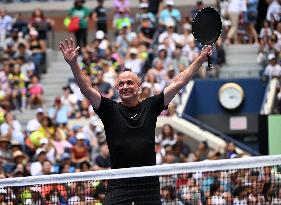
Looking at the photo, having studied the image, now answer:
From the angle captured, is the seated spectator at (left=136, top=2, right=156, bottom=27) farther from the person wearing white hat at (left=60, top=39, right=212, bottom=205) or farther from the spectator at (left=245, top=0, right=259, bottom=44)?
the person wearing white hat at (left=60, top=39, right=212, bottom=205)

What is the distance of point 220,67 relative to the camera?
23484 mm

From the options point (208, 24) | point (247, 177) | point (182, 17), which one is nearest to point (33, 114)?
point (182, 17)

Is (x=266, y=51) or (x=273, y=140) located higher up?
(x=266, y=51)

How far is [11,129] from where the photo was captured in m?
20.1

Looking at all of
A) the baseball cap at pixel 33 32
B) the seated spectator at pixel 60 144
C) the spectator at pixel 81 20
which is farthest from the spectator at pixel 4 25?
the seated spectator at pixel 60 144

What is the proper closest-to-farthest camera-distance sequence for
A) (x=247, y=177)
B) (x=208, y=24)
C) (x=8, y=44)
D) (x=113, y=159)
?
(x=113, y=159), (x=208, y=24), (x=247, y=177), (x=8, y=44)

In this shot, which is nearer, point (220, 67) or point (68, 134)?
point (68, 134)

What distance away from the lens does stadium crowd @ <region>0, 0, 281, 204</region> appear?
60.5ft

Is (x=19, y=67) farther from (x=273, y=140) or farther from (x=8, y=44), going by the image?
(x=273, y=140)

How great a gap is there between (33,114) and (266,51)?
544 centimetres

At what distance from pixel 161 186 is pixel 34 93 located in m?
14.1

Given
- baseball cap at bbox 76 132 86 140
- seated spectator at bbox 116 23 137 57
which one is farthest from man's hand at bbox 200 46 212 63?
seated spectator at bbox 116 23 137 57

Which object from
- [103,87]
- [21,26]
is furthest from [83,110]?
[21,26]

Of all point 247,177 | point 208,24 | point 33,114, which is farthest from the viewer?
point 33,114
